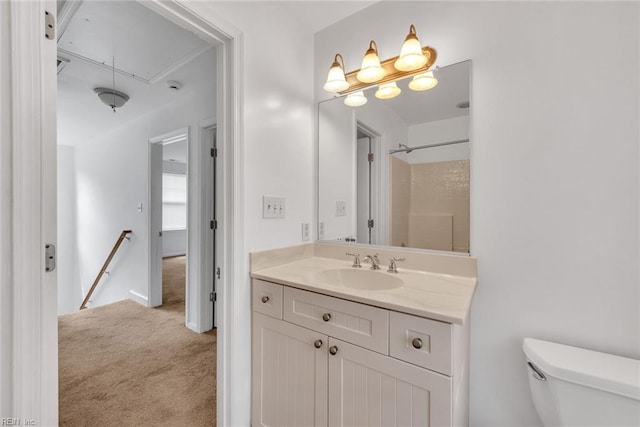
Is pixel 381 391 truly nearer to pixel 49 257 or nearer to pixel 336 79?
pixel 49 257

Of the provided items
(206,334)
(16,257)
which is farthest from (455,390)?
(206,334)

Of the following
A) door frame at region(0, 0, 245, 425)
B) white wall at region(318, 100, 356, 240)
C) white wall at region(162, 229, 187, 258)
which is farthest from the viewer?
white wall at region(162, 229, 187, 258)

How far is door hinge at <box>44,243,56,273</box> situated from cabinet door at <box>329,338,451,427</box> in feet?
3.13

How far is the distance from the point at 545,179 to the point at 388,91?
89cm

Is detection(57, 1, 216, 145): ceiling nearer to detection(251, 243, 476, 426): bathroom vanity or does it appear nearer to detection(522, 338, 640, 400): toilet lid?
detection(251, 243, 476, 426): bathroom vanity

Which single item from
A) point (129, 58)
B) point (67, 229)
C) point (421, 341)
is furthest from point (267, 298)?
point (67, 229)

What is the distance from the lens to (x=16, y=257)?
2.41ft

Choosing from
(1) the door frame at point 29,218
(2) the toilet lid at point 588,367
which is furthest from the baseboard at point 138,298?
(2) the toilet lid at point 588,367

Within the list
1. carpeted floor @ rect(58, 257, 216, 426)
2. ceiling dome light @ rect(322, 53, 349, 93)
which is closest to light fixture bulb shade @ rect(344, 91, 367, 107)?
ceiling dome light @ rect(322, 53, 349, 93)

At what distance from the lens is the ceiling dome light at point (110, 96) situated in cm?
236

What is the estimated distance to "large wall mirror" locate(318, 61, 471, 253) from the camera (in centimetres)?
133

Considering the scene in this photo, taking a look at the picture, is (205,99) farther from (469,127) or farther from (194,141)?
A: (469,127)

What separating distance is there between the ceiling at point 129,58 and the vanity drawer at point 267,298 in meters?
1.57

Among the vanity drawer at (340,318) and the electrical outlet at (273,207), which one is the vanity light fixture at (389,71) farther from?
the vanity drawer at (340,318)
